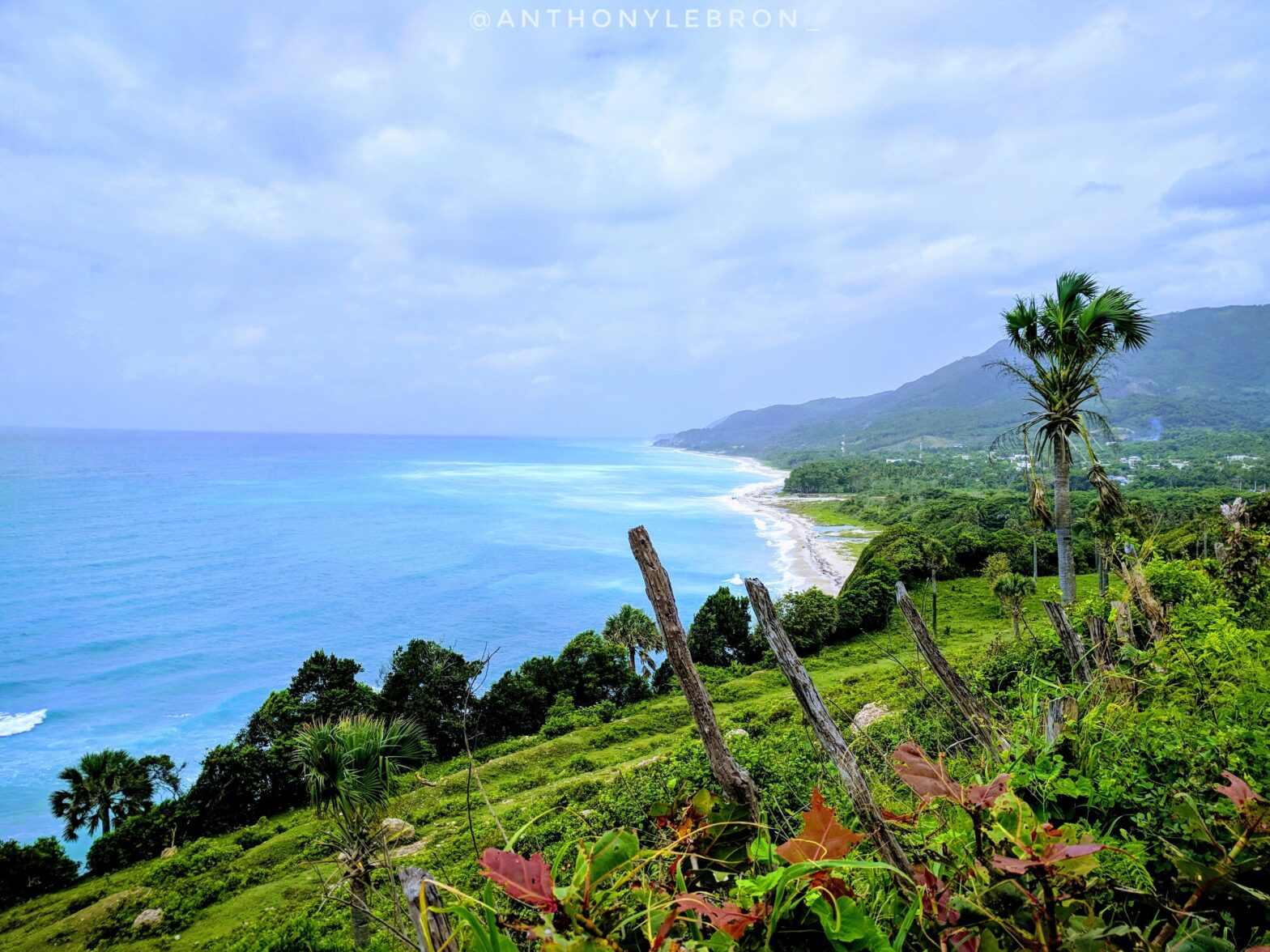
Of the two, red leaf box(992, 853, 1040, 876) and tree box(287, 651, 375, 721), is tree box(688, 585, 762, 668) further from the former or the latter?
red leaf box(992, 853, 1040, 876)

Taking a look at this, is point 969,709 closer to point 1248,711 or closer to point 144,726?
point 1248,711

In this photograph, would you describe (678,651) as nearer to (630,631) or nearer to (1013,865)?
(1013,865)

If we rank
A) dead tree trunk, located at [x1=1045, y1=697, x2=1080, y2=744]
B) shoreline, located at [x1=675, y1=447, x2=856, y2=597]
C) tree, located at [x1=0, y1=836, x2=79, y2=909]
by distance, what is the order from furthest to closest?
shoreline, located at [x1=675, y1=447, x2=856, y2=597] < tree, located at [x1=0, y1=836, x2=79, y2=909] < dead tree trunk, located at [x1=1045, y1=697, x2=1080, y2=744]

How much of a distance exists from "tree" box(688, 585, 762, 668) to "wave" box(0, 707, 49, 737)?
118ft

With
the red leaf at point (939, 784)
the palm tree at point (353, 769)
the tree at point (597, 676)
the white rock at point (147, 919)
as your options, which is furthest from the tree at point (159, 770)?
the red leaf at point (939, 784)

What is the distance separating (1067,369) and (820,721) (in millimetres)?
9142

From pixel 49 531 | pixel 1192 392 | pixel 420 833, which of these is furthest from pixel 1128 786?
pixel 1192 392

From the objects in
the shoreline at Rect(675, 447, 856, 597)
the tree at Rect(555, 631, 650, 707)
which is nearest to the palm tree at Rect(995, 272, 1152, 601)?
the tree at Rect(555, 631, 650, 707)

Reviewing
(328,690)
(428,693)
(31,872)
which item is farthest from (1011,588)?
(31,872)

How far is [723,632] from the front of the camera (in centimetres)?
3045

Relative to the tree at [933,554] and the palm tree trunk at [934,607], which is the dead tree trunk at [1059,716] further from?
the tree at [933,554]

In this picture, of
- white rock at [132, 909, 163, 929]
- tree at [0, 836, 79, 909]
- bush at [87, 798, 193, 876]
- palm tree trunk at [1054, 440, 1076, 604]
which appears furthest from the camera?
bush at [87, 798, 193, 876]

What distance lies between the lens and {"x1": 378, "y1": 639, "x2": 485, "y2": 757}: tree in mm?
24109

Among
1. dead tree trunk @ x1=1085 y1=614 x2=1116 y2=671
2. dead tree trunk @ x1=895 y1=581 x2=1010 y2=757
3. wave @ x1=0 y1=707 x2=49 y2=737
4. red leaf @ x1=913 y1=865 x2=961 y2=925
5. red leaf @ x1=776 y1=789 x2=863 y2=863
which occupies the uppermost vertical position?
red leaf @ x1=776 y1=789 x2=863 y2=863
